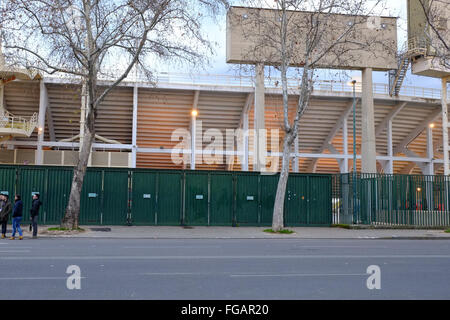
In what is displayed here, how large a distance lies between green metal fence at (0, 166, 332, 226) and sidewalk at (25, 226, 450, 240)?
104cm

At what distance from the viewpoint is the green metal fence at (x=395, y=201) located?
23.8 m

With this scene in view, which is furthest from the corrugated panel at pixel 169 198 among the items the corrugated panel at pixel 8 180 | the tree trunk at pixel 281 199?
the corrugated panel at pixel 8 180

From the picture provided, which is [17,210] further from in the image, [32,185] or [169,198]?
[169,198]

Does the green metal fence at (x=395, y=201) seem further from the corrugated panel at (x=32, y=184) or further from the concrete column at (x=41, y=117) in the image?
the concrete column at (x=41, y=117)

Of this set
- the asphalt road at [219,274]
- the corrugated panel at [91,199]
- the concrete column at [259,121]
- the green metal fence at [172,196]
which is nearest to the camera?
the asphalt road at [219,274]

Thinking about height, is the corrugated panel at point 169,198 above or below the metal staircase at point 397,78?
below

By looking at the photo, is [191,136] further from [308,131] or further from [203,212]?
[203,212]

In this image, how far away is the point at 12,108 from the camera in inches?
1353

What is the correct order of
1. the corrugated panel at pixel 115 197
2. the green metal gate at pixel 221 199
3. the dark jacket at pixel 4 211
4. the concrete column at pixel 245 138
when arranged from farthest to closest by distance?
the concrete column at pixel 245 138 → the green metal gate at pixel 221 199 → the corrugated panel at pixel 115 197 → the dark jacket at pixel 4 211

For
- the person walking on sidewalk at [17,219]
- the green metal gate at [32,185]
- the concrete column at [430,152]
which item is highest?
the concrete column at [430,152]

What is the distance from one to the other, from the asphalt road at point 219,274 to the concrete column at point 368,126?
799 inches
